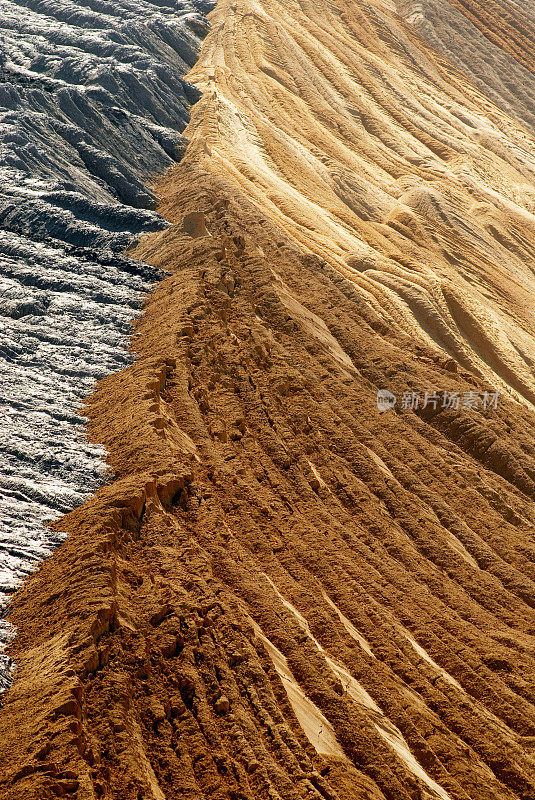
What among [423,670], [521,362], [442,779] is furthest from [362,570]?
[521,362]

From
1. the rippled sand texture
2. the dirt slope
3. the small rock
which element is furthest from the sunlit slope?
the small rock

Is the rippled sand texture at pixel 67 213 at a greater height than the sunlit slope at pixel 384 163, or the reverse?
the sunlit slope at pixel 384 163

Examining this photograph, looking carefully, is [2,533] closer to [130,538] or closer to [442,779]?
[130,538]

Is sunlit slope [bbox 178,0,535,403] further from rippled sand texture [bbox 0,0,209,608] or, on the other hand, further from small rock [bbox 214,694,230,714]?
small rock [bbox 214,694,230,714]

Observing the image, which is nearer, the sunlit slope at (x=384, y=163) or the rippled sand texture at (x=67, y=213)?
the rippled sand texture at (x=67, y=213)

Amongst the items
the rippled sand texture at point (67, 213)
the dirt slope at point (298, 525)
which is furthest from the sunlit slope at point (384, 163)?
the rippled sand texture at point (67, 213)

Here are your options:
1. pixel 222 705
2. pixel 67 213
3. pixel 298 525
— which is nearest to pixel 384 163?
pixel 67 213

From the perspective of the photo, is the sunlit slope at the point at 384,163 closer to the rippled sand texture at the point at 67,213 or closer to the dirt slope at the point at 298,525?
the dirt slope at the point at 298,525
